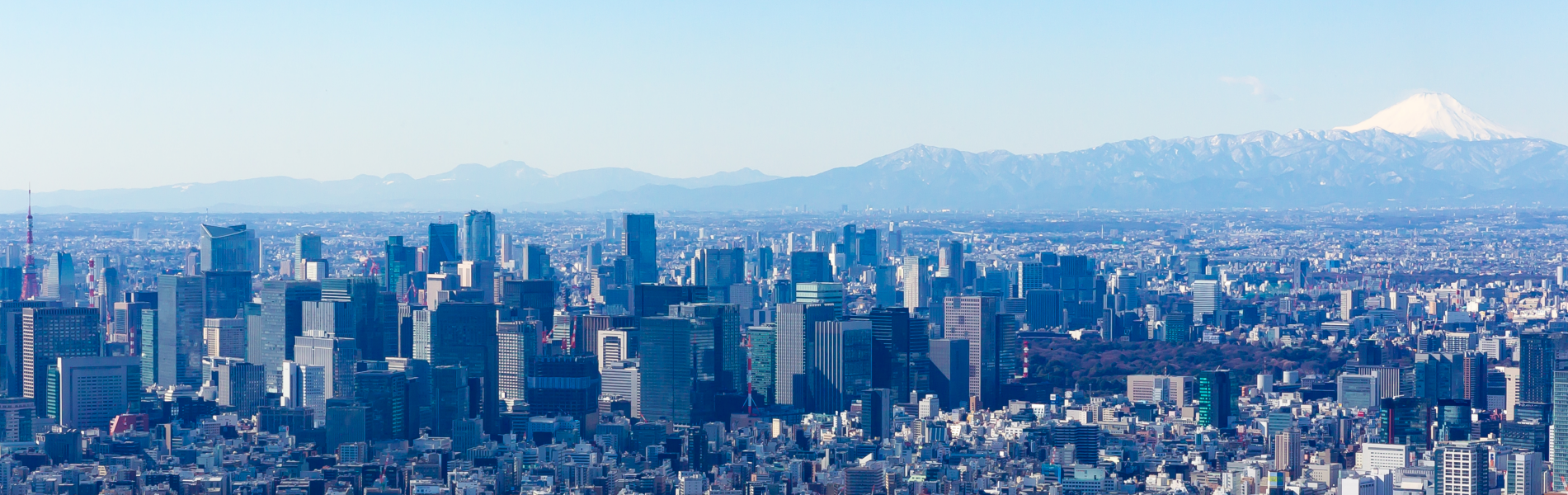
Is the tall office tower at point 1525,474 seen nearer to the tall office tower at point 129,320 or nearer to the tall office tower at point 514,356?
the tall office tower at point 514,356

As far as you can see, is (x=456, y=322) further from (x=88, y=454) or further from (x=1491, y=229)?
(x=1491, y=229)

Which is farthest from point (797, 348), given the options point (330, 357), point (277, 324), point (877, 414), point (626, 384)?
point (277, 324)

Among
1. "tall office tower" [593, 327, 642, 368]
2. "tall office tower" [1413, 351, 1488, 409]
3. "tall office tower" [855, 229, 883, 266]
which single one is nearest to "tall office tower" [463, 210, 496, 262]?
"tall office tower" [855, 229, 883, 266]

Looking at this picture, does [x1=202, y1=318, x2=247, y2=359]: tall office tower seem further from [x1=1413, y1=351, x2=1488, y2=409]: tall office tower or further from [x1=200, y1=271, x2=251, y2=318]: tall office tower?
[x1=1413, y1=351, x2=1488, y2=409]: tall office tower

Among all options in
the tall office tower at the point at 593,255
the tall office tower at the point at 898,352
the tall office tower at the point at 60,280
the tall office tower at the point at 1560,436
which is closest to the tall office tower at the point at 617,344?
the tall office tower at the point at 898,352

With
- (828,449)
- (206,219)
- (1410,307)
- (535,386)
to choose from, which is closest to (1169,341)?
(1410,307)

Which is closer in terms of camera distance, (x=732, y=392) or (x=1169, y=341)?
(x=732, y=392)
